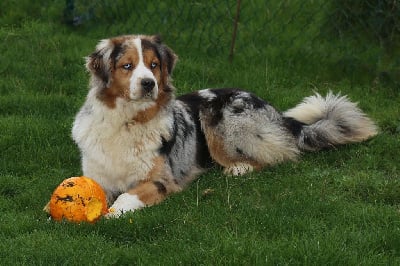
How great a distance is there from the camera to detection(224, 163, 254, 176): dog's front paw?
6488mm

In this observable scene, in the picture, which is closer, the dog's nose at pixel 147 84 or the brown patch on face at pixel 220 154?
the dog's nose at pixel 147 84

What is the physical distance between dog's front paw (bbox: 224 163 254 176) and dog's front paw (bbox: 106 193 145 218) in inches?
45.4

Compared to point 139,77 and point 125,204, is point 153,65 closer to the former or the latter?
point 139,77

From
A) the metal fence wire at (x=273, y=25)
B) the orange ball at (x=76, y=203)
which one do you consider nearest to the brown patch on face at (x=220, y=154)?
the orange ball at (x=76, y=203)

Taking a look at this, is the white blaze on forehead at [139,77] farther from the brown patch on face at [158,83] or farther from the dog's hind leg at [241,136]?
the dog's hind leg at [241,136]

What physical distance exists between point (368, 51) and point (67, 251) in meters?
5.59

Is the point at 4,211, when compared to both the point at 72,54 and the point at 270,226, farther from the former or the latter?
the point at 72,54

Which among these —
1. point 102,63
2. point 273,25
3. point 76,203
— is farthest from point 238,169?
point 273,25

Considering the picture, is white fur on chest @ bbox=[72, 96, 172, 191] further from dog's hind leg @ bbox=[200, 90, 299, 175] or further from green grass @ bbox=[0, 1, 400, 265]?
dog's hind leg @ bbox=[200, 90, 299, 175]

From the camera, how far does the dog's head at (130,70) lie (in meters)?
5.57

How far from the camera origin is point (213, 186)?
241 inches

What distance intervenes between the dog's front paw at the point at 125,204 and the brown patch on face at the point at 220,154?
1244 mm

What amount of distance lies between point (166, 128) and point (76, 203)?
47.8 inches

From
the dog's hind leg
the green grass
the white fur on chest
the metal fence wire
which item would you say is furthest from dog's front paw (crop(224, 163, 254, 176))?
the metal fence wire
